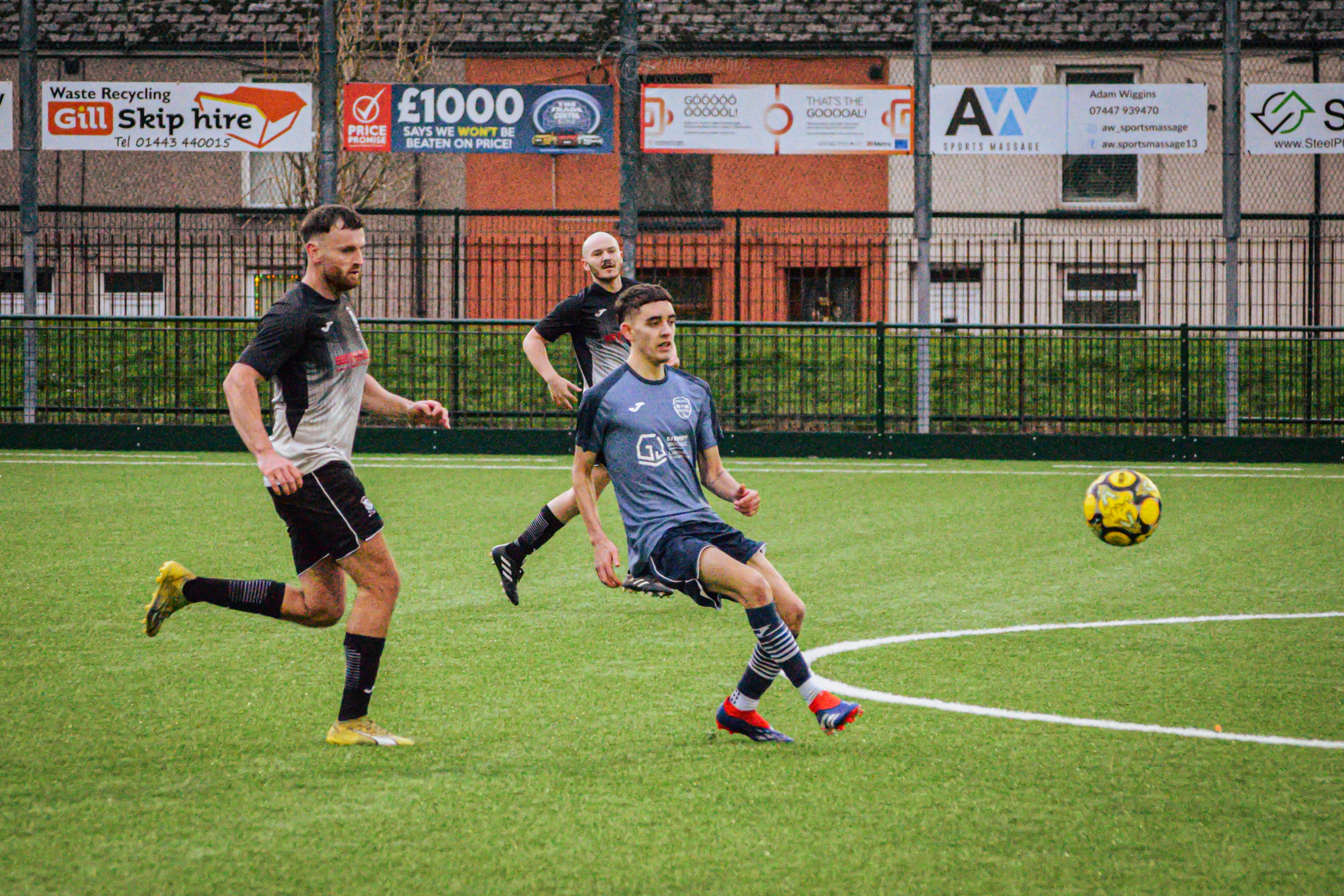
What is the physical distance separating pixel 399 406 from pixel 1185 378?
1205 centimetres

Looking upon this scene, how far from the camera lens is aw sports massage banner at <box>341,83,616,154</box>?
703 inches

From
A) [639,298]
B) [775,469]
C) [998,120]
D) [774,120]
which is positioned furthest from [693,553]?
[998,120]

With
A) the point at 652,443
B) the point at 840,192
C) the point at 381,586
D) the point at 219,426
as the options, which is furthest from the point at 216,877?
the point at 840,192

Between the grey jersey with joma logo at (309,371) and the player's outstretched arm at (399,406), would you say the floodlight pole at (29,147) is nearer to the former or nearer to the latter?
the player's outstretched arm at (399,406)

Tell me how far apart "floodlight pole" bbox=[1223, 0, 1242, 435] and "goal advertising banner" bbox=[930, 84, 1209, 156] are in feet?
1.76

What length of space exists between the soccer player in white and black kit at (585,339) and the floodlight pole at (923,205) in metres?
7.82

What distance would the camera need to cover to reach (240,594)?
5.63 metres

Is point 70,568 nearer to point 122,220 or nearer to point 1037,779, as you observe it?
point 1037,779

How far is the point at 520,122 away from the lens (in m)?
17.9

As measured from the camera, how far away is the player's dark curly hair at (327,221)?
5.32 m

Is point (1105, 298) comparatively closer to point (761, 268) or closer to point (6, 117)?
point (761, 268)

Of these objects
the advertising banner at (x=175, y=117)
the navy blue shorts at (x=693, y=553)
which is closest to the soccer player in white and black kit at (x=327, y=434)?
the navy blue shorts at (x=693, y=553)

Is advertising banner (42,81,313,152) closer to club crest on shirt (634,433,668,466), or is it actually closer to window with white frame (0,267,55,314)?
window with white frame (0,267,55,314)

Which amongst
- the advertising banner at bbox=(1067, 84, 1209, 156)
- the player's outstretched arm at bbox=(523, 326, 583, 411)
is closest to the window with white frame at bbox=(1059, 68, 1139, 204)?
the advertising banner at bbox=(1067, 84, 1209, 156)
